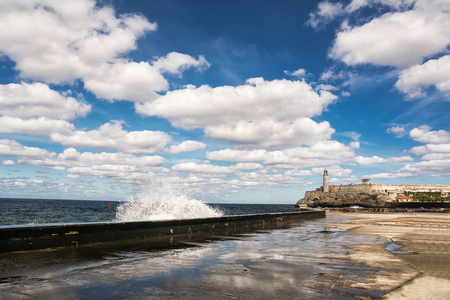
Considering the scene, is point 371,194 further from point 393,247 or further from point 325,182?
point 393,247

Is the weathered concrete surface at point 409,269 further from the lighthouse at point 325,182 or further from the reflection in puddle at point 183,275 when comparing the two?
Answer: the lighthouse at point 325,182

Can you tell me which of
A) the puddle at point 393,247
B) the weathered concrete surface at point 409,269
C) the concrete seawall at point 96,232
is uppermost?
the concrete seawall at point 96,232

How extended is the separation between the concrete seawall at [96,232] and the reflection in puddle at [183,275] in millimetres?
540

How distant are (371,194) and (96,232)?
452 feet

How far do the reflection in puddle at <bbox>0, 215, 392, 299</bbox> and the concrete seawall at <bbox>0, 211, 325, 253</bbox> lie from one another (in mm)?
540

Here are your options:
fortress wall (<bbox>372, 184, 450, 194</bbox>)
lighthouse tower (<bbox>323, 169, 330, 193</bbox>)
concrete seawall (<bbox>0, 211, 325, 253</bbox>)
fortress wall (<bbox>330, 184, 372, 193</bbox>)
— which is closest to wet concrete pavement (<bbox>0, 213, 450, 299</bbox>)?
concrete seawall (<bbox>0, 211, 325, 253</bbox>)

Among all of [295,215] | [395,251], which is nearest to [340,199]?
[295,215]

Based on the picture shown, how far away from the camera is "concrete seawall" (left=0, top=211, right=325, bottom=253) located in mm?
6512

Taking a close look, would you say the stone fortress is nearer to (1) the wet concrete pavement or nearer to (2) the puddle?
(2) the puddle

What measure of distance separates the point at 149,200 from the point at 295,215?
932 cm

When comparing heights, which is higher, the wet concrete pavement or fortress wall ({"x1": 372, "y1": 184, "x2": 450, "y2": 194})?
fortress wall ({"x1": 372, "y1": 184, "x2": 450, "y2": 194})

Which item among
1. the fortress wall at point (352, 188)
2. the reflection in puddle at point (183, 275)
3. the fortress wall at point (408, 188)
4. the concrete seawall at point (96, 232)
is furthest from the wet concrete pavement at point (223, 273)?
the fortress wall at point (408, 188)

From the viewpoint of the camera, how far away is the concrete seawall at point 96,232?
651 cm

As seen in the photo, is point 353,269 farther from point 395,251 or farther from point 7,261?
point 7,261
